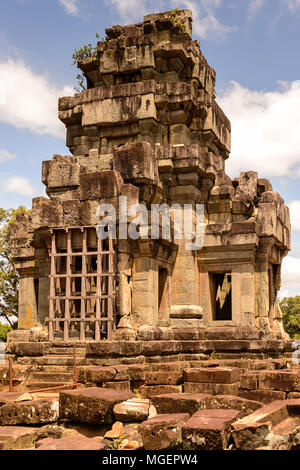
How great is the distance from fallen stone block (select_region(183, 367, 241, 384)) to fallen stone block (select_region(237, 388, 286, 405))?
24 centimetres

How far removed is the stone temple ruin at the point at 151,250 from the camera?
9352 mm

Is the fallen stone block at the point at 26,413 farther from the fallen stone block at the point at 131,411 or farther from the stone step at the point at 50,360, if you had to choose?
the stone step at the point at 50,360

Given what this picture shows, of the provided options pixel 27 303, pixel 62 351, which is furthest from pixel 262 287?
pixel 27 303

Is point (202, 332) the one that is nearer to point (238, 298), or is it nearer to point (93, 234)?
point (238, 298)

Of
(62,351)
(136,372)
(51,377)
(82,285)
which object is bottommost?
(51,377)

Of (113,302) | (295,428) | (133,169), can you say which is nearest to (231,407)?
(295,428)

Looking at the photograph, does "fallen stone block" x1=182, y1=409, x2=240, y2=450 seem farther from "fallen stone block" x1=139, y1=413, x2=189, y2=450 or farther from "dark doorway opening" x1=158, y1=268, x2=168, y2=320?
"dark doorway opening" x1=158, y1=268, x2=168, y2=320

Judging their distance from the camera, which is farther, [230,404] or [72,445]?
[230,404]

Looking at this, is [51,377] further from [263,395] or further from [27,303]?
[27,303]

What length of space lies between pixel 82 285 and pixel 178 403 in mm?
4407

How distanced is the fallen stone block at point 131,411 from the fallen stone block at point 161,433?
883 millimetres

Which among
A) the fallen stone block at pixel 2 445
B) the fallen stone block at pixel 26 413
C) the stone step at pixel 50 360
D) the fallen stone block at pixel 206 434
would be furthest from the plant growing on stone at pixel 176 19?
the fallen stone block at pixel 2 445

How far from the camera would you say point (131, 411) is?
689 centimetres

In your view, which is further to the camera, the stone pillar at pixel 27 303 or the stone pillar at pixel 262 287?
the stone pillar at pixel 27 303
